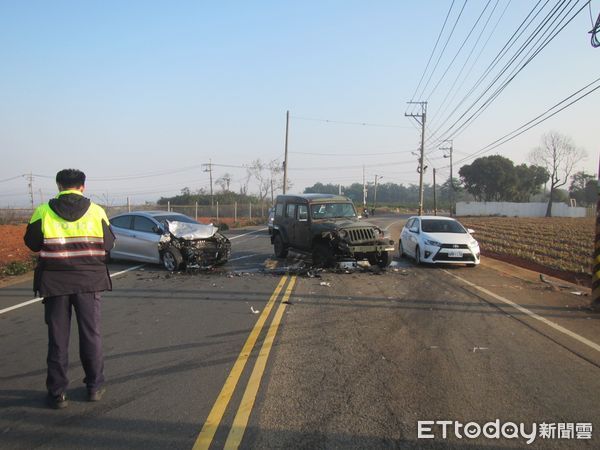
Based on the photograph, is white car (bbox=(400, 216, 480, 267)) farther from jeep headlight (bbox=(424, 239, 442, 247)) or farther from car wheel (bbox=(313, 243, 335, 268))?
car wheel (bbox=(313, 243, 335, 268))

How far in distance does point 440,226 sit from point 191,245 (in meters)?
7.69

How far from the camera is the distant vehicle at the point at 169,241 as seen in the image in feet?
41.8

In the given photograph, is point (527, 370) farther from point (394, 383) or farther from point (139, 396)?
point (139, 396)

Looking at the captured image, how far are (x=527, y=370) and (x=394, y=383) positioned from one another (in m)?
1.57

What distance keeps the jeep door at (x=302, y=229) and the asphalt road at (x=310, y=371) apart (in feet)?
14.1

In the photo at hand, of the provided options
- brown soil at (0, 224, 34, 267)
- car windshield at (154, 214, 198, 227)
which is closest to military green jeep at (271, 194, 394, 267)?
car windshield at (154, 214, 198, 227)

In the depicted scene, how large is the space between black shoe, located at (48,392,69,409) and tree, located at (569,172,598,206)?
391 feet

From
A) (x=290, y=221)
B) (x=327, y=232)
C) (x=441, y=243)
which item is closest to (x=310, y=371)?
(x=327, y=232)

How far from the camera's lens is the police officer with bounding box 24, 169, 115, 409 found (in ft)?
14.1

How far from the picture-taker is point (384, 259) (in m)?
13.4

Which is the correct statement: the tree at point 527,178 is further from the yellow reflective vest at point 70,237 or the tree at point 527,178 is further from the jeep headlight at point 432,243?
the yellow reflective vest at point 70,237

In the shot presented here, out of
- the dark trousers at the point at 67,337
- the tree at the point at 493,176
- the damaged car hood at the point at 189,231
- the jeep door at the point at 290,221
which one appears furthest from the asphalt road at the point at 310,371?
the tree at the point at 493,176

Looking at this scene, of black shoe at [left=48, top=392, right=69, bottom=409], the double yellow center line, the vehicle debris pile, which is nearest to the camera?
the double yellow center line

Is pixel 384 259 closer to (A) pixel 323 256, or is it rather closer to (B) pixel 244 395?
(A) pixel 323 256
